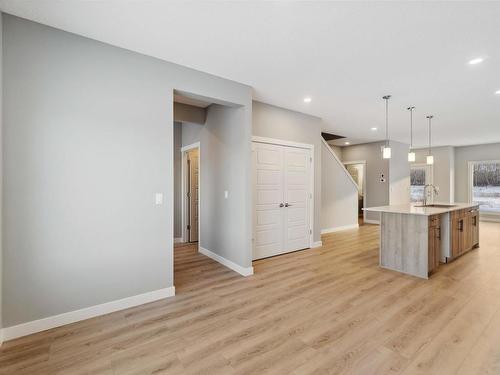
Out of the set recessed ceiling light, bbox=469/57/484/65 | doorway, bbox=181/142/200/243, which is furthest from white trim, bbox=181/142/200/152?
recessed ceiling light, bbox=469/57/484/65

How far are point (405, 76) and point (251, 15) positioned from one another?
2.34 meters

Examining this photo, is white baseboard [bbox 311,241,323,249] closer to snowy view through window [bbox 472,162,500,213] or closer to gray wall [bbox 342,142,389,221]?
gray wall [bbox 342,142,389,221]

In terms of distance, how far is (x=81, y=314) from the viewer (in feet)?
8.13

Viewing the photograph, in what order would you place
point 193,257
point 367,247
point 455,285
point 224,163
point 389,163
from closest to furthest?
point 455,285 → point 224,163 → point 193,257 → point 367,247 → point 389,163

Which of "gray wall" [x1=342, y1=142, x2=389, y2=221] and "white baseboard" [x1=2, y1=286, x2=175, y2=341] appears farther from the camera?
"gray wall" [x1=342, y1=142, x2=389, y2=221]

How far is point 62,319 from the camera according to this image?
7.83ft

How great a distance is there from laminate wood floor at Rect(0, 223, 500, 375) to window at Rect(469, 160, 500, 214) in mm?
6944

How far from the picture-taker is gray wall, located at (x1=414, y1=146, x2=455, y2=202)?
9117mm

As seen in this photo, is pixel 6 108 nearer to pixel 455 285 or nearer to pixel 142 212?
pixel 142 212

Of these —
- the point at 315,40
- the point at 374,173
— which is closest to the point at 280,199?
the point at 315,40

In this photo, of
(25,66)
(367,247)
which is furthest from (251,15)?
(367,247)

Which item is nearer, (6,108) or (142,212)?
(6,108)

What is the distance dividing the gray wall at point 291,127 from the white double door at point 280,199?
193mm

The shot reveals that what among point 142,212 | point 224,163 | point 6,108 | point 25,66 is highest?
point 25,66
